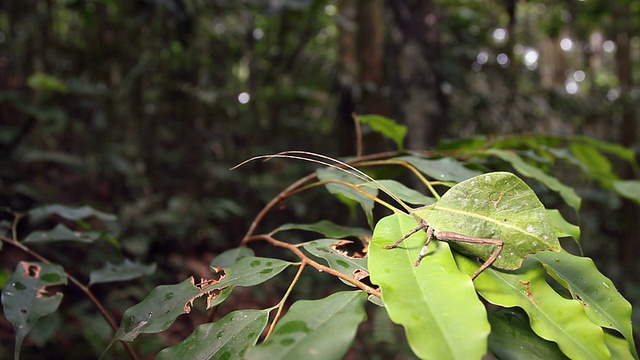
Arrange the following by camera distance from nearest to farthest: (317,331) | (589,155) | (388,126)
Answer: (317,331) < (388,126) < (589,155)

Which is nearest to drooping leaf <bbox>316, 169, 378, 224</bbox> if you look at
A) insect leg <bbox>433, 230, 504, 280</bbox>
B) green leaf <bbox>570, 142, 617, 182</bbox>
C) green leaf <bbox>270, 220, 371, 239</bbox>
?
green leaf <bbox>270, 220, 371, 239</bbox>

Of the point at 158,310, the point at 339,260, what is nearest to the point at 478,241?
the point at 339,260

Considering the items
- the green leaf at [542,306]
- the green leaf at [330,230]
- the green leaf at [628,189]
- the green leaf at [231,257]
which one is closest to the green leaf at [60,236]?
the green leaf at [231,257]

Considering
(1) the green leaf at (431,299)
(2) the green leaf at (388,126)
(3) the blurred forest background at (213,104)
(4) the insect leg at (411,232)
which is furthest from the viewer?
(3) the blurred forest background at (213,104)

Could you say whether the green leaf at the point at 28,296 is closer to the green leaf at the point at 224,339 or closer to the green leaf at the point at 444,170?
the green leaf at the point at 224,339

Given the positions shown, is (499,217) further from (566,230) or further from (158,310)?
(158,310)

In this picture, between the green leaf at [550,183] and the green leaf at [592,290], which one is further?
the green leaf at [550,183]

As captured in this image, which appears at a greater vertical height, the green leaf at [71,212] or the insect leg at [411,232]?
the insect leg at [411,232]

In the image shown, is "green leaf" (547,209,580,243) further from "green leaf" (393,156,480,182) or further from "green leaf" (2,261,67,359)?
"green leaf" (2,261,67,359)
